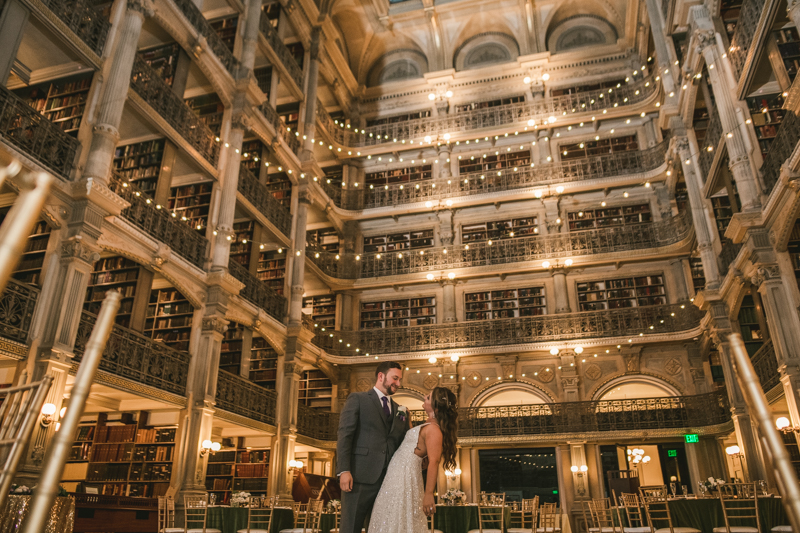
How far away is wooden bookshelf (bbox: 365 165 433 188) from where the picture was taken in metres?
16.5

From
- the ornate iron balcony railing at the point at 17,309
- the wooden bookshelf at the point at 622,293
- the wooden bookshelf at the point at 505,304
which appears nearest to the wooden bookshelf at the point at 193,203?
the ornate iron balcony railing at the point at 17,309

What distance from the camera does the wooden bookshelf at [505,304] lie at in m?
14.6

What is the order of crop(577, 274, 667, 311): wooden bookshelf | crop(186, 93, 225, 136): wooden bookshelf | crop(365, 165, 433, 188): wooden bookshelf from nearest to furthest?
crop(186, 93, 225, 136): wooden bookshelf < crop(577, 274, 667, 311): wooden bookshelf < crop(365, 165, 433, 188): wooden bookshelf

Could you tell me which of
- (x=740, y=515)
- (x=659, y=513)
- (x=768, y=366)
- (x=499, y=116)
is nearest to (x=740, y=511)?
(x=740, y=515)

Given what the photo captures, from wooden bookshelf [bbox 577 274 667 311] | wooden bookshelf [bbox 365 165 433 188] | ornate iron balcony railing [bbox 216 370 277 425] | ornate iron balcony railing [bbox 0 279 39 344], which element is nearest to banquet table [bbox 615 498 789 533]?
ornate iron balcony railing [bbox 216 370 277 425]

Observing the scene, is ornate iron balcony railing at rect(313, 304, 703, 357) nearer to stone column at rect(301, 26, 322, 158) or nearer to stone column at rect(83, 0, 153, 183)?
stone column at rect(301, 26, 322, 158)

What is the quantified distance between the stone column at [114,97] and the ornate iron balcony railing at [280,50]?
13.9 feet

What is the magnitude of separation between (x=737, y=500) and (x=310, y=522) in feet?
17.9

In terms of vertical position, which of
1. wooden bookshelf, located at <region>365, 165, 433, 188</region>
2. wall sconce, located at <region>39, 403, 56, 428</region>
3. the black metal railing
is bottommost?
wall sconce, located at <region>39, 403, 56, 428</region>

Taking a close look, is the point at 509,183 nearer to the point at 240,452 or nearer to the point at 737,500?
the point at 240,452

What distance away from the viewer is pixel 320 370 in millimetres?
14781

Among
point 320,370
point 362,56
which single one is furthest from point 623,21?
point 320,370

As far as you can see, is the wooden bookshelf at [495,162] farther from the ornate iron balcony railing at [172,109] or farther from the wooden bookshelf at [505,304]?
the ornate iron balcony railing at [172,109]

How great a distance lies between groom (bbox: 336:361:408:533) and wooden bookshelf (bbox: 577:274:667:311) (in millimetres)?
11772
